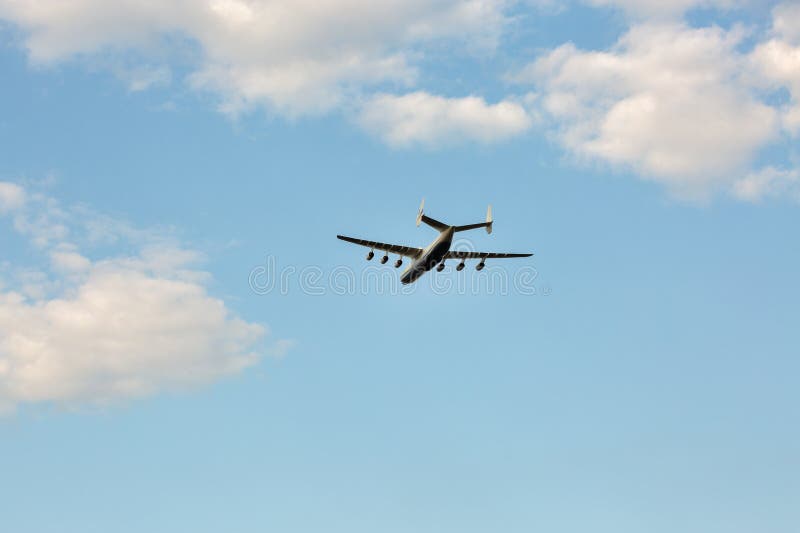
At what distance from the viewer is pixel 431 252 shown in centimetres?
7919

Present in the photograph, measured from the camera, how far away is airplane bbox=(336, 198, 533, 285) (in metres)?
76.1

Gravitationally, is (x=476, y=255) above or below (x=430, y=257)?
above

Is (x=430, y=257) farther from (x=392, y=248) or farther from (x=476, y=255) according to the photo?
(x=476, y=255)

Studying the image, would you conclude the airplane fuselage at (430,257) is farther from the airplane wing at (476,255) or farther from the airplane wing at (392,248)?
the airplane wing at (476,255)

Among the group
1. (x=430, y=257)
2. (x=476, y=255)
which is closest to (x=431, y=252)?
(x=430, y=257)

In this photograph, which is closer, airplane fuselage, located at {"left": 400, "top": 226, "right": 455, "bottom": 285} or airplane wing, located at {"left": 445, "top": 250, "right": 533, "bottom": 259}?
airplane fuselage, located at {"left": 400, "top": 226, "right": 455, "bottom": 285}

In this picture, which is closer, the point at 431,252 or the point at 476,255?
the point at 431,252

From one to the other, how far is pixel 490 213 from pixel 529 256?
11.4m

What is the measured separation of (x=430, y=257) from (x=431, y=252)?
4.13 feet

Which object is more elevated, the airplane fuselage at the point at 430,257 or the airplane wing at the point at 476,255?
the airplane wing at the point at 476,255

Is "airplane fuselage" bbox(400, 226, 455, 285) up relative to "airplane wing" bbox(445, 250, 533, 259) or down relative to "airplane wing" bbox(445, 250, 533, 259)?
down

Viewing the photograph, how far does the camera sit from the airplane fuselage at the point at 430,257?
76438mm

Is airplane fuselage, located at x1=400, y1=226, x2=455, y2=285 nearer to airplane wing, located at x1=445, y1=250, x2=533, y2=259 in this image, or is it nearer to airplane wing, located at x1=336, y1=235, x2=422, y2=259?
airplane wing, located at x1=336, y1=235, x2=422, y2=259

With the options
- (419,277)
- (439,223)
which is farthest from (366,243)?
(439,223)
